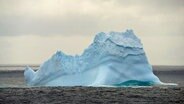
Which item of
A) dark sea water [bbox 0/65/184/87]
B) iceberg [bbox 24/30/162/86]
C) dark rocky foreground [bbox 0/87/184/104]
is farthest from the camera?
dark sea water [bbox 0/65/184/87]

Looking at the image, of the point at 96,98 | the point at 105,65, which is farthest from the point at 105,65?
the point at 96,98

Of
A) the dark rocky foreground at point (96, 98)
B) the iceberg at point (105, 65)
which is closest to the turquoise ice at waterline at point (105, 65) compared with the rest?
the iceberg at point (105, 65)

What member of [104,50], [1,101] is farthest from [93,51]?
[1,101]

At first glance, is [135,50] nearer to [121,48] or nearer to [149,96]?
[121,48]

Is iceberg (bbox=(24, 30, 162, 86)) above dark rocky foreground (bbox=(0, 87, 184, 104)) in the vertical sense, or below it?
above

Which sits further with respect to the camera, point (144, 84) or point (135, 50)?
point (144, 84)

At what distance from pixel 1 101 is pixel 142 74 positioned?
9.92m

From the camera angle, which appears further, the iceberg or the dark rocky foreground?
the iceberg

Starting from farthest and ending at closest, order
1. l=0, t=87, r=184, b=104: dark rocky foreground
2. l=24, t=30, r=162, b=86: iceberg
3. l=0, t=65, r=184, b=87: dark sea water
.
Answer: l=0, t=65, r=184, b=87: dark sea water → l=24, t=30, r=162, b=86: iceberg → l=0, t=87, r=184, b=104: dark rocky foreground

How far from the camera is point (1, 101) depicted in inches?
901

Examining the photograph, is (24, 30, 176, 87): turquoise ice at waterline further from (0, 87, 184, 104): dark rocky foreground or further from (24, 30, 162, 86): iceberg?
(0, 87, 184, 104): dark rocky foreground

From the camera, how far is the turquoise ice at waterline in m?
30.4

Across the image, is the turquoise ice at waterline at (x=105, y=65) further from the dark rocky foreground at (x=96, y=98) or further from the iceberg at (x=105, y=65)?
the dark rocky foreground at (x=96, y=98)

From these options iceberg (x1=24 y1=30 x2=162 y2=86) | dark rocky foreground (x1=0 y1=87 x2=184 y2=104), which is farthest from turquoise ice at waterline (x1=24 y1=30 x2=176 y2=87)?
dark rocky foreground (x1=0 y1=87 x2=184 y2=104)
